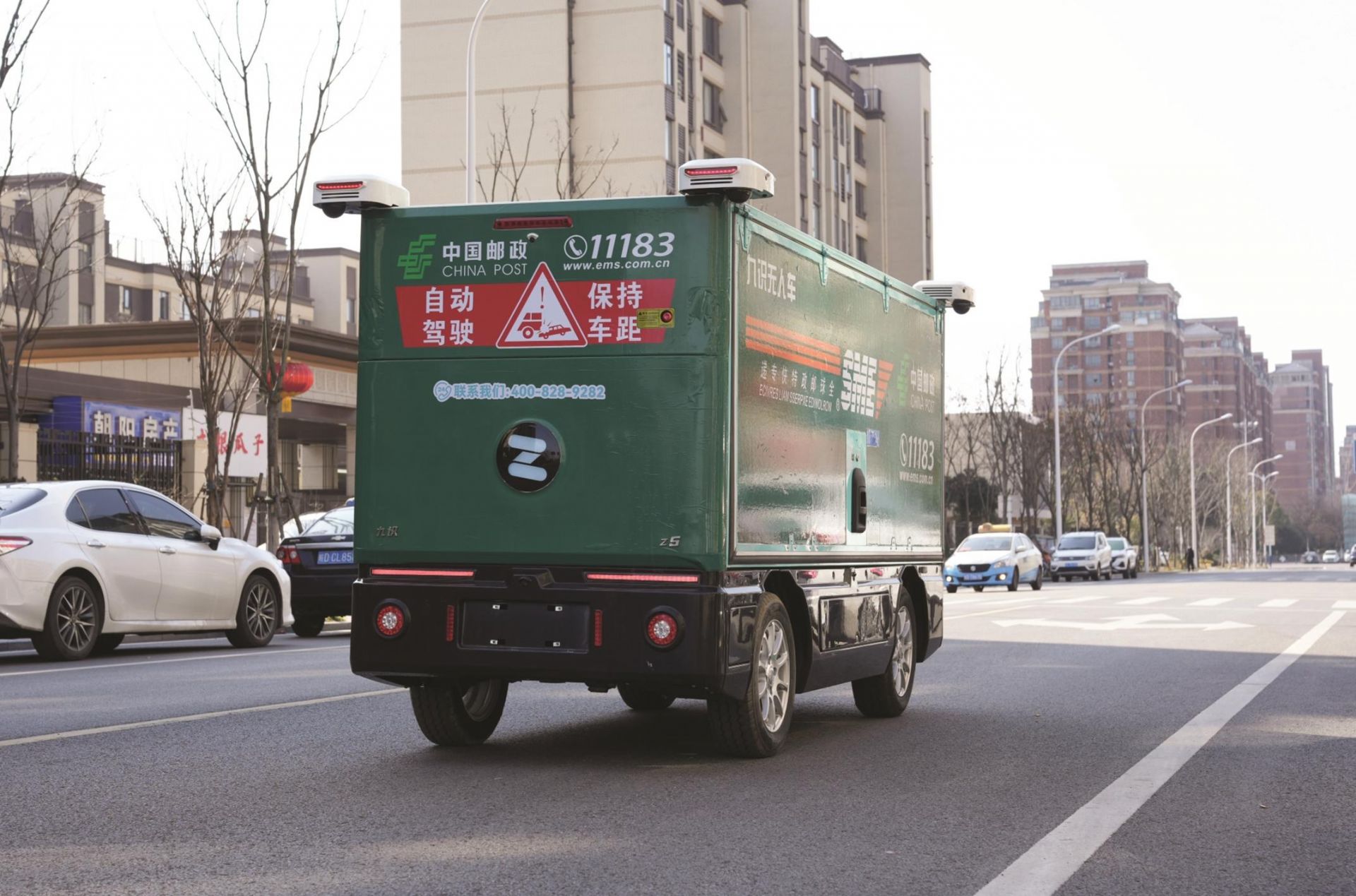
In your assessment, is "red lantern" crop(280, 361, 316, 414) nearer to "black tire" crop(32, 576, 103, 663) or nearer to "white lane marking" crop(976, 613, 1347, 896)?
"black tire" crop(32, 576, 103, 663)

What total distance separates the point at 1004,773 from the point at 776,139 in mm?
Answer: 52094

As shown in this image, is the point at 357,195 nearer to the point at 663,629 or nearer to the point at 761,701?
the point at 663,629

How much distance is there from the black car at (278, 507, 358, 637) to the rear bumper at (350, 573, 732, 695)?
10.5 m

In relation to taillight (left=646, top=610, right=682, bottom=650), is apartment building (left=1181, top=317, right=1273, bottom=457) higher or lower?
higher

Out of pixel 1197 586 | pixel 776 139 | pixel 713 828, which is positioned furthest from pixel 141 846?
pixel 776 139

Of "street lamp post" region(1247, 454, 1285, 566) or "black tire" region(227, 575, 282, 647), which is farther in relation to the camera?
"street lamp post" region(1247, 454, 1285, 566)

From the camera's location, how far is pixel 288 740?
8711 mm

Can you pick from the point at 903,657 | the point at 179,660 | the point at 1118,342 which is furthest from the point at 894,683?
the point at 1118,342

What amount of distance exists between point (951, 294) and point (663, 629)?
4775mm

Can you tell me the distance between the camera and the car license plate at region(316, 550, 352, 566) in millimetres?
18531

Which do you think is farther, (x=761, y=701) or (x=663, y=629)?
(x=761, y=701)

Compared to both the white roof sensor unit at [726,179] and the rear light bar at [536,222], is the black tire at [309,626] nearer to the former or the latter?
the rear light bar at [536,222]

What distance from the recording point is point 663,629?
24.9 ft

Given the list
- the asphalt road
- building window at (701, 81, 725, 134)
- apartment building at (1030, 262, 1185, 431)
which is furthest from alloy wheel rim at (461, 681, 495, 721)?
apartment building at (1030, 262, 1185, 431)
